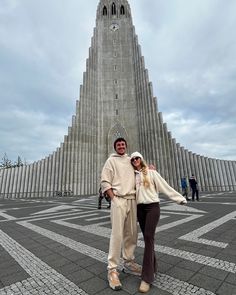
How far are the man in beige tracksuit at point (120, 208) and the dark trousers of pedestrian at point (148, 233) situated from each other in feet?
0.41

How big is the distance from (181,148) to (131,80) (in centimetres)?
1474

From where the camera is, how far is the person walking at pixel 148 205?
2.55 metres

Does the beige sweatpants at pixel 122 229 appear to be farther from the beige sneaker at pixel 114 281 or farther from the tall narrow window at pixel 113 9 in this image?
the tall narrow window at pixel 113 9

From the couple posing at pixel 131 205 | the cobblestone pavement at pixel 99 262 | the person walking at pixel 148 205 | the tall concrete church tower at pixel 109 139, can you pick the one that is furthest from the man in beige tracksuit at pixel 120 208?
the tall concrete church tower at pixel 109 139

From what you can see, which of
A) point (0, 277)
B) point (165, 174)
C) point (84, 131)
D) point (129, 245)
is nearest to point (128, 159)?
point (129, 245)

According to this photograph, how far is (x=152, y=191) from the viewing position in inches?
111

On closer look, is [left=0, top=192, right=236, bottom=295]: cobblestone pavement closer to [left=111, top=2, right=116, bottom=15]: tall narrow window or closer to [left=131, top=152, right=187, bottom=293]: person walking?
[left=131, top=152, right=187, bottom=293]: person walking

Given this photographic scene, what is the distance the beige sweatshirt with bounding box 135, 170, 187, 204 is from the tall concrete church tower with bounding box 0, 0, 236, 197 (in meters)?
27.1

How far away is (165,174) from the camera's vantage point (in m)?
29.1

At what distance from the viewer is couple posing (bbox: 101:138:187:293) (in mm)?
2619

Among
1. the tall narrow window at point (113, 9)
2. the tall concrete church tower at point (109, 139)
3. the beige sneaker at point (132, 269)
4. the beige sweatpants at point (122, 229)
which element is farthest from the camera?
the tall narrow window at point (113, 9)

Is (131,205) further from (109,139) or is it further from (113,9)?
(113,9)

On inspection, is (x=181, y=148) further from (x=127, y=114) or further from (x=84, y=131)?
(x=84, y=131)

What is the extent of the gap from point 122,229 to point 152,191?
67 cm
